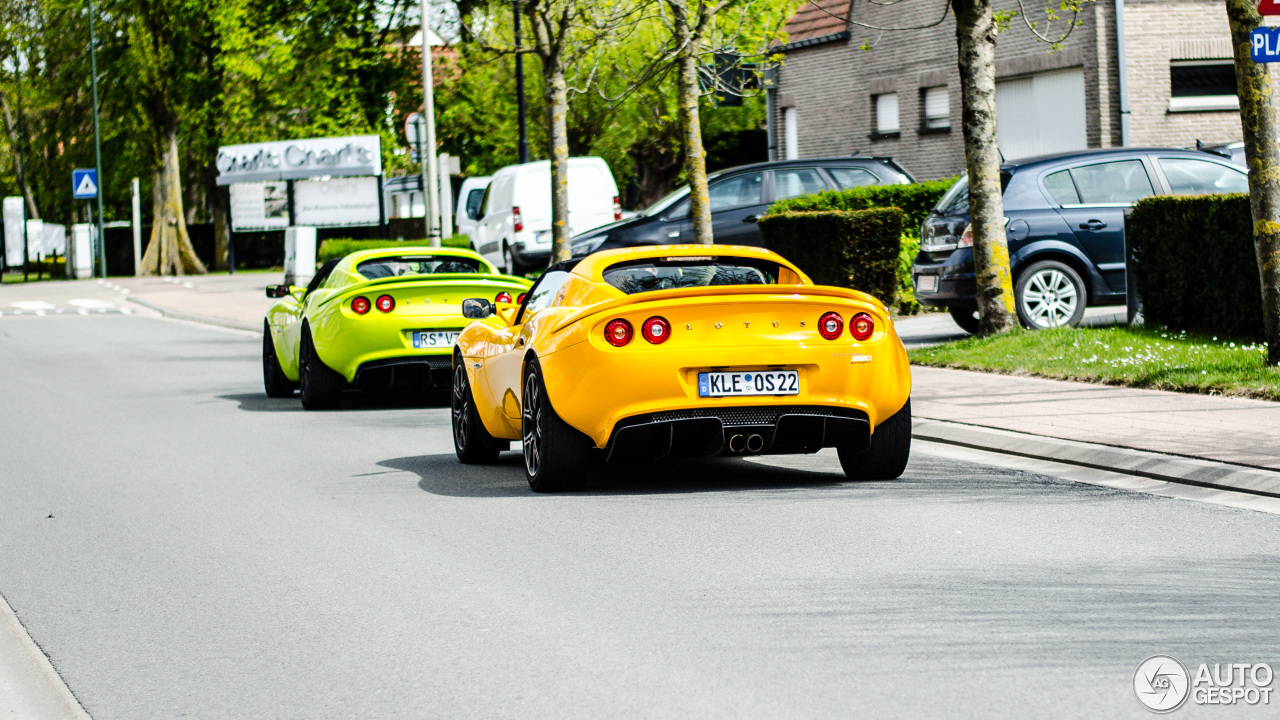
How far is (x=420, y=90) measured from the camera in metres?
49.4

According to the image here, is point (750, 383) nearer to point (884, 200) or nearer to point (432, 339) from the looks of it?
point (432, 339)

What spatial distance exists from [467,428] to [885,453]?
8.63ft

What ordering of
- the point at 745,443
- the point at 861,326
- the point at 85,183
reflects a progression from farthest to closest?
1. the point at 85,183
2. the point at 861,326
3. the point at 745,443

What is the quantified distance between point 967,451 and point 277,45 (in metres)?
41.0

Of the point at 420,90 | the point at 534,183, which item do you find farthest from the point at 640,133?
the point at 534,183

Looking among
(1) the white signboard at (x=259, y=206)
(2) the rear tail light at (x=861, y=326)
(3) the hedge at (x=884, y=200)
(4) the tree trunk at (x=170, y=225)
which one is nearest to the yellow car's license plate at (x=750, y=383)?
(2) the rear tail light at (x=861, y=326)

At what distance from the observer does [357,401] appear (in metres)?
14.9

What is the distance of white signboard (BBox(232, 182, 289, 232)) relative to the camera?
49750mm

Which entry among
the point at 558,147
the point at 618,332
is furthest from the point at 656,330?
the point at 558,147

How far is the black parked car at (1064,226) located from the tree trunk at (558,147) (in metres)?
5.43

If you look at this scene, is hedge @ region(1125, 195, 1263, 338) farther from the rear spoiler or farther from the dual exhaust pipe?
the dual exhaust pipe

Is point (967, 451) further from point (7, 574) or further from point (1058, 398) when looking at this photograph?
point (7, 574)

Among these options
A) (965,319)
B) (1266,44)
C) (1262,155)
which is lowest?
(965,319)

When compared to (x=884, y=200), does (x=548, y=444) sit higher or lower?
lower
